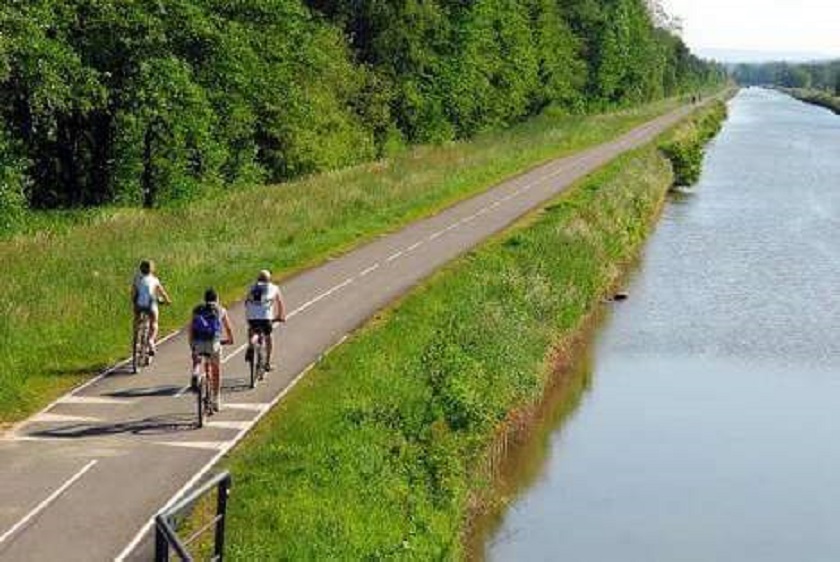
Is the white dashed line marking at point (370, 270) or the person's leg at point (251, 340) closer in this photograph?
the person's leg at point (251, 340)

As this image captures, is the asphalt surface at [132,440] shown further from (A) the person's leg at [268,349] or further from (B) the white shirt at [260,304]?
(B) the white shirt at [260,304]

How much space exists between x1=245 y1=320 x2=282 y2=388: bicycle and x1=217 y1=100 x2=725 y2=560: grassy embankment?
84 centimetres

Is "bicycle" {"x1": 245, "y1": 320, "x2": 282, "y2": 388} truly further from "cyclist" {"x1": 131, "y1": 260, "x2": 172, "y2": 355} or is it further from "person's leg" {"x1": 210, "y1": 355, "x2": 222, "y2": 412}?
"cyclist" {"x1": 131, "y1": 260, "x2": 172, "y2": 355}

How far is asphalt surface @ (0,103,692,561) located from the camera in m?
14.7

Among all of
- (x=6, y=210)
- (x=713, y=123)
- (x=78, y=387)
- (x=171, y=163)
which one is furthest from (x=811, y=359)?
(x=713, y=123)

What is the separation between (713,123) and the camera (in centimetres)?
13138

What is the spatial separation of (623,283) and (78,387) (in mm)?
26061

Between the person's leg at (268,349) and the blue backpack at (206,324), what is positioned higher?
the blue backpack at (206,324)

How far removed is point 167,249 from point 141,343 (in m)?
10.5

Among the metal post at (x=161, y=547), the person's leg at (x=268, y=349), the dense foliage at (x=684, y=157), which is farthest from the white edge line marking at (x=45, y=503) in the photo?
the dense foliage at (x=684, y=157)

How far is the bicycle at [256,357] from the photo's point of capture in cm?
2094

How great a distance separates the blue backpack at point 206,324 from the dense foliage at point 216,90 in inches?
597

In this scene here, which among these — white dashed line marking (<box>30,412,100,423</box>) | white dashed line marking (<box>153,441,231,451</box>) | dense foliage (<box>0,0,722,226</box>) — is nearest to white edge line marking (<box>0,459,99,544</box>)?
white dashed line marking (<box>153,441,231,451</box>)

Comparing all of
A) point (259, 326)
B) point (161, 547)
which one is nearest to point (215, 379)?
point (259, 326)
